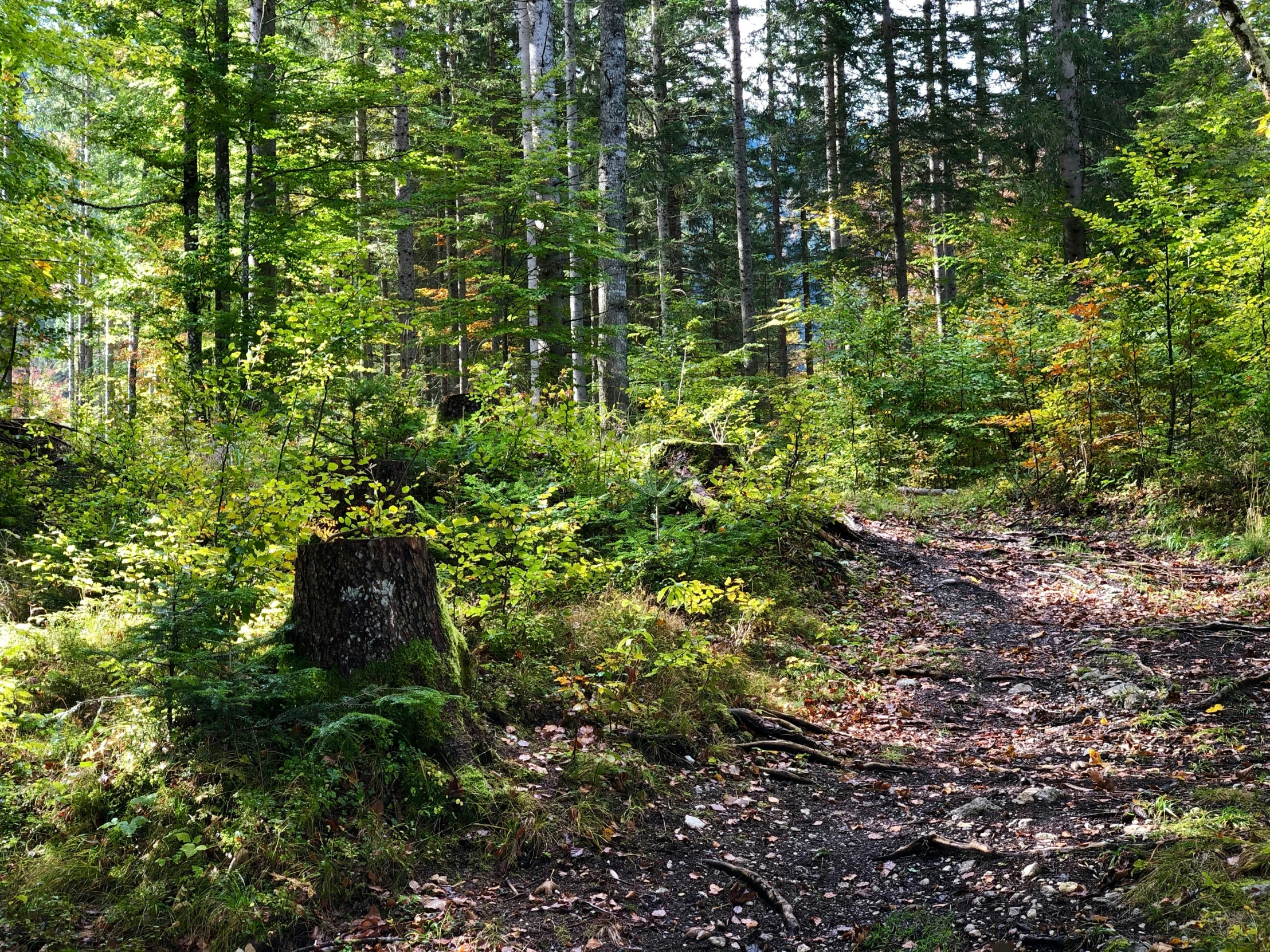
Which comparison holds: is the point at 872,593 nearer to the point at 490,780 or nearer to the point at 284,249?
the point at 490,780

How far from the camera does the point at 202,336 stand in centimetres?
908

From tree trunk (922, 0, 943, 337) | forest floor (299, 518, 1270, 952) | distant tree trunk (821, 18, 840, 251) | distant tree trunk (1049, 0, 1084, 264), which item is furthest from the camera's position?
distant tree trunk (821, 18, 840, 251)

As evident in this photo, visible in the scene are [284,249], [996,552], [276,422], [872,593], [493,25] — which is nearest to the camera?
[276,422]

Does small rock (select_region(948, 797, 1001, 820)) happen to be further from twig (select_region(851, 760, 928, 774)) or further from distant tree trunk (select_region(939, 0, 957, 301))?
distant tree trunk (select_region(939, 0, 957, 301))

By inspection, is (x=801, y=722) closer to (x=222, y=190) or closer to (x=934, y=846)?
(x=934, y=846)

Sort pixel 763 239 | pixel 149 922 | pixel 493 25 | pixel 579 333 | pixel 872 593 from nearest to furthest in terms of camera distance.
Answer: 1. pixel 149 922
2. pixel 872 593
3. pixel 579 333
4. pixel 493 25
5. pixel 763 239

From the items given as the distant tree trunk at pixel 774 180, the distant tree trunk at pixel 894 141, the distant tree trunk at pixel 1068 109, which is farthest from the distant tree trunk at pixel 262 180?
the distant tree trunk at pixel 774 180

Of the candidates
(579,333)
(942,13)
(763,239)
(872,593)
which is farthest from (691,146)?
(872,593)

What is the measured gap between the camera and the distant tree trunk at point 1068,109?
18172 millimetres

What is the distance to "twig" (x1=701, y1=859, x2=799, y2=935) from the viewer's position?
3.46m

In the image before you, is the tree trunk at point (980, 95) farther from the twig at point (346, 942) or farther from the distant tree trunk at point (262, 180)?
the twig at point (346, 942)

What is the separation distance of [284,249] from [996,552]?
9.47 m

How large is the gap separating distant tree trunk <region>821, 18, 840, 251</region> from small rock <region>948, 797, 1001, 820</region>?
18613 mm

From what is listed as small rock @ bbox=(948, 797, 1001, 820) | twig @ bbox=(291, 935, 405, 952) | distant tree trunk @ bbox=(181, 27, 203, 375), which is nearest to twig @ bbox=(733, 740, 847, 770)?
small rock @ bbox=(948, 797, 1001, 820)
